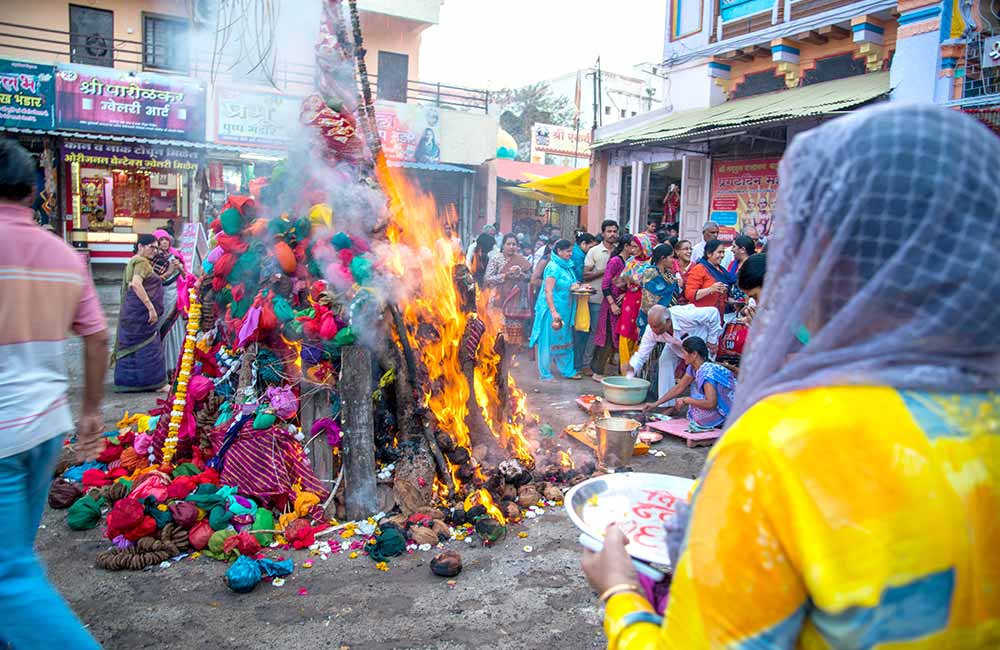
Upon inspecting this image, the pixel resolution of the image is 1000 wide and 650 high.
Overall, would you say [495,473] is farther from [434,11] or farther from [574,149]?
[574,149]

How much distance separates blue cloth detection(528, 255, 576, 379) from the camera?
32.9 ft

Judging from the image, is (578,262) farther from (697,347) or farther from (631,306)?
(697,347)

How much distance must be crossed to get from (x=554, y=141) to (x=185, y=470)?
1203 inches

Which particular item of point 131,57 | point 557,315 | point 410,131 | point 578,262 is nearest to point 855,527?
point 557,315

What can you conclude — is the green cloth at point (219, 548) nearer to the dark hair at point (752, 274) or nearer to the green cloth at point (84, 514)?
the green cloth at point (84, 514)

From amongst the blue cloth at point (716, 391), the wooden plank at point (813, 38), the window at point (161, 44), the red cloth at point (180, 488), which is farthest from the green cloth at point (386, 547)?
the window at point (161, 44)

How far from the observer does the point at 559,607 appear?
407 cm

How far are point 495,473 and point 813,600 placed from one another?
466 centimetres

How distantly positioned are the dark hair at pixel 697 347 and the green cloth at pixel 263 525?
4.46 m

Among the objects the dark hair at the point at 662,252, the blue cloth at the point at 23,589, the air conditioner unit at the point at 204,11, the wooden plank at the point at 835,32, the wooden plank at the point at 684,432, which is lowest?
the wooden plank at the point at 684,432

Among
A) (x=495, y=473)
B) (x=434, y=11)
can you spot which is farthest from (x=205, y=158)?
(x=495, y=473)

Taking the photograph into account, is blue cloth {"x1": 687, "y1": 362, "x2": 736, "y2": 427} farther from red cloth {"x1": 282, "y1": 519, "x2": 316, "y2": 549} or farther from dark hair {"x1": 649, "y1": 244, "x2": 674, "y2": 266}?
red cloth {"x1": 282, "y1": 519, "x2": 316, "y2": 549}

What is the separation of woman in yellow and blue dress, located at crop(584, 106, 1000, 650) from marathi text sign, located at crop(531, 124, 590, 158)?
32.2m

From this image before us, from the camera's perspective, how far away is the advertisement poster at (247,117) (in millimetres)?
18984
